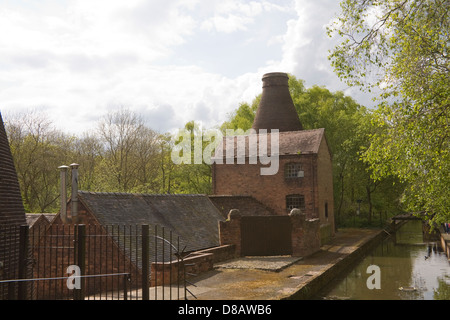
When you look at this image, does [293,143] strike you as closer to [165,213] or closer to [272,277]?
[165,213]

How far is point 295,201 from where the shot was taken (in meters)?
25.0

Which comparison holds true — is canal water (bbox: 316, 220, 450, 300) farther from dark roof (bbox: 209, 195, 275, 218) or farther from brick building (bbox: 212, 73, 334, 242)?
dark roof (bbox: 209, 195, 275, 218)

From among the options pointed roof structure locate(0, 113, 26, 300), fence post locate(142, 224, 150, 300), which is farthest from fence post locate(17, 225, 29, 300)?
fence post locate(142, 224, 150, 300)

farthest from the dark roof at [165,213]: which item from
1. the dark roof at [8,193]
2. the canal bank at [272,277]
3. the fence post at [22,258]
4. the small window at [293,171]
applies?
the small window at [293,171]

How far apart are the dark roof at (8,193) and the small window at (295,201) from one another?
1809cm

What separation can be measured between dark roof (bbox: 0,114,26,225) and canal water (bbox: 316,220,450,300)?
8983 millimetres

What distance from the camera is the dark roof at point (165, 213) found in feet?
46.0

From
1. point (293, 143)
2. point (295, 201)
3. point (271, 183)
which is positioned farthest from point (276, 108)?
point (295, 201)

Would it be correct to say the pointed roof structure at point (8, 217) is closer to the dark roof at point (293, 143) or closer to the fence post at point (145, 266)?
the fence post at point (145, 266)

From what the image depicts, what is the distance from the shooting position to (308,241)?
58.9ft

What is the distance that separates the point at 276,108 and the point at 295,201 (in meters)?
9.37

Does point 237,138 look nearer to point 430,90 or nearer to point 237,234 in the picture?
point 237,234

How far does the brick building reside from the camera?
80.5 ft
